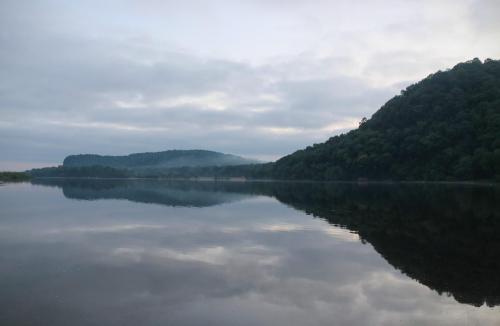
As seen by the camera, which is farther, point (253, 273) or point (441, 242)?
point (441, 242)

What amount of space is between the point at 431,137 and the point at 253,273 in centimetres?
10917

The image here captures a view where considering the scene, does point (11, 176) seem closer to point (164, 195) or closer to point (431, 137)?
point (164, 195)

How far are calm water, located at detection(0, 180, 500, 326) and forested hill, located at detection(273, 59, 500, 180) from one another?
80075mm

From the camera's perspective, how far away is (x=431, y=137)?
11338cm

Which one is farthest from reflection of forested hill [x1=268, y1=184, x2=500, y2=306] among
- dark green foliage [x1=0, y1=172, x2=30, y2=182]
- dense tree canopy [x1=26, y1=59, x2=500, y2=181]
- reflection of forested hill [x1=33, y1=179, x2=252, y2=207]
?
dark green foliage [x1=0, y1=172, x2=30, y2=182]

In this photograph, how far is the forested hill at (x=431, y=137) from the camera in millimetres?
102688

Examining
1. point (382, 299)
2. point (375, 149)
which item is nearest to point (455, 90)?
point (375, 149)

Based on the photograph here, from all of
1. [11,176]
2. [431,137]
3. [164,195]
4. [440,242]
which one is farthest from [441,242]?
[11,176]

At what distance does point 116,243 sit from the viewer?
22.9m

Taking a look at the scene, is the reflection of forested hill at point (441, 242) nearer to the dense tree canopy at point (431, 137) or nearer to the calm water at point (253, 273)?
the calm water at point (253, 273)

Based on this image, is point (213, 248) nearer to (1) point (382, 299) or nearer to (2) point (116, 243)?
(2) point (116, 243)

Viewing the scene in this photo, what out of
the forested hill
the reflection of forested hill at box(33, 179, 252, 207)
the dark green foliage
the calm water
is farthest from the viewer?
the dark green foliage

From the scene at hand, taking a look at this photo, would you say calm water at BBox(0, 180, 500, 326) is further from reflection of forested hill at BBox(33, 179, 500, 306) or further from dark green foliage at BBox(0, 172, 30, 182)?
dark green foliage at BBox(0, 172, 30, 182)

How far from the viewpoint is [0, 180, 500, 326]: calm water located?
38.0ft
